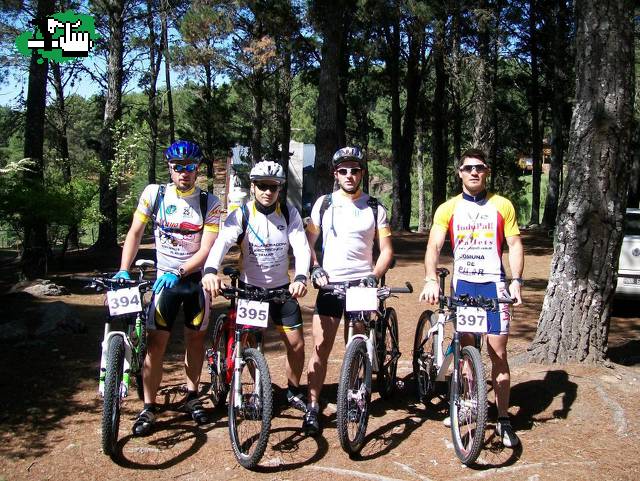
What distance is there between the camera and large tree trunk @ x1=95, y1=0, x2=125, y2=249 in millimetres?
17844

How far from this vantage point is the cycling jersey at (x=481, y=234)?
4555 millimetres

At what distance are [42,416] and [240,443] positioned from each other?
2.03 meters

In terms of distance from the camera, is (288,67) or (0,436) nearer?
(0,436)

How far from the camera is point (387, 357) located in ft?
17.9

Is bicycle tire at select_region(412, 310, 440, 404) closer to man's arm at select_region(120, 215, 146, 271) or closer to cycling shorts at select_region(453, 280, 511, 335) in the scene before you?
cycling shorts at select_region(453, 280, 511, 335)

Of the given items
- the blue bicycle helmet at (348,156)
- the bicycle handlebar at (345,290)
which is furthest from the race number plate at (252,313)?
the blue bicycle helmet at (348,156)

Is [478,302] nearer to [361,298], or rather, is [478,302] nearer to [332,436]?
[361,298]

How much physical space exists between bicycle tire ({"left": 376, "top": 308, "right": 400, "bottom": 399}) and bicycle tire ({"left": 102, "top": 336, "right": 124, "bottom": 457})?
217 centimetres

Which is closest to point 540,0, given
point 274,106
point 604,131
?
point 274,106

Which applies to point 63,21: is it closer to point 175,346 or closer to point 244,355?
point 175,346

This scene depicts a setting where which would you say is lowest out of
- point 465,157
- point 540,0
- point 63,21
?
point 465,157

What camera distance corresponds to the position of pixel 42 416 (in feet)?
16.8

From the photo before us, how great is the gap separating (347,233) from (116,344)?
1926 mm

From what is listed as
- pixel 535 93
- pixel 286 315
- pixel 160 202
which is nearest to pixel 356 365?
pixel 286 315
